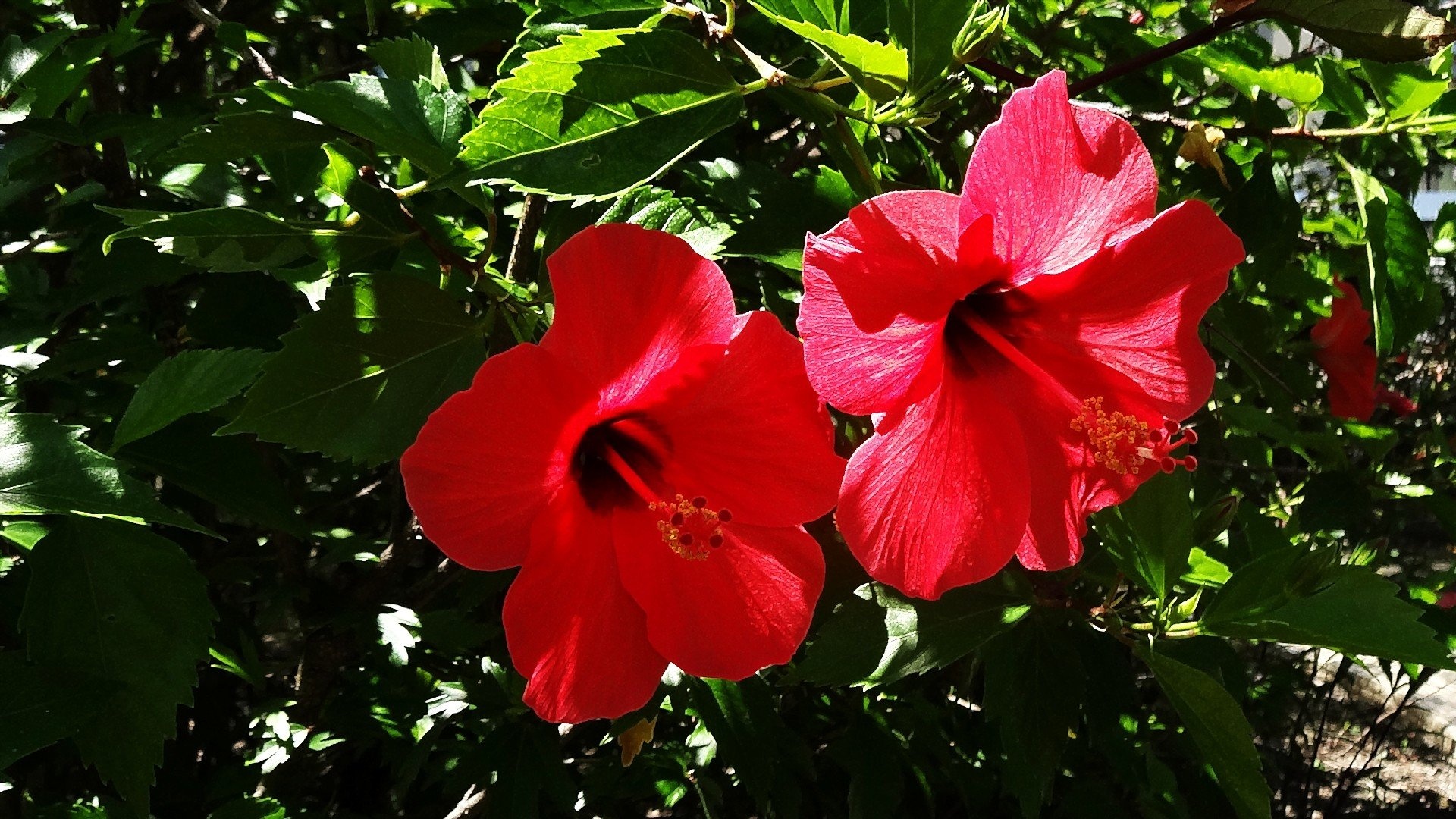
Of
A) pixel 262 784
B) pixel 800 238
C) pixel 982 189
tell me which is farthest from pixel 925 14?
pixel 262 784

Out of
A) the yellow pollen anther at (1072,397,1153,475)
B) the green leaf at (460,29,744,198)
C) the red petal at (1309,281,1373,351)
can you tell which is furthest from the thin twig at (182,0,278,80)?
the red petal at (1309,281,1373,351)

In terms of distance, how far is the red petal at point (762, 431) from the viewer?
88cm

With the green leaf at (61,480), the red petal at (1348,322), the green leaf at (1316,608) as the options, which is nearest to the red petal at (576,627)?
the green leaf at (61,480)

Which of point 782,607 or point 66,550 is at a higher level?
point 782,607

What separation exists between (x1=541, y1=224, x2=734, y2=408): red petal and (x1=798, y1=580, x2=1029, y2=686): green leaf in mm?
432

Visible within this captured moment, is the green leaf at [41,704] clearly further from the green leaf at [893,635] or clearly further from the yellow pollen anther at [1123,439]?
the yellow pollen anther at [1123,439]

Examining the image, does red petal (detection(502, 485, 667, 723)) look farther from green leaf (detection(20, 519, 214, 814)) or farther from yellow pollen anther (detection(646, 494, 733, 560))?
green leaf (detection(20, 519, 214, 814))

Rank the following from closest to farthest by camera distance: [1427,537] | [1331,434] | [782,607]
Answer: [782,607], [1331,434], [1427,537]

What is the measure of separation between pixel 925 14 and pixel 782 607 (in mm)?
518

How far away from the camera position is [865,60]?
81cm

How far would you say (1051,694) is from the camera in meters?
1.27

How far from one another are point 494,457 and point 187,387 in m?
0.49

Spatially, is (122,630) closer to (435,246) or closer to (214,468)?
(214,468)

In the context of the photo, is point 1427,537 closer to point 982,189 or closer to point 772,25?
point 772,25
